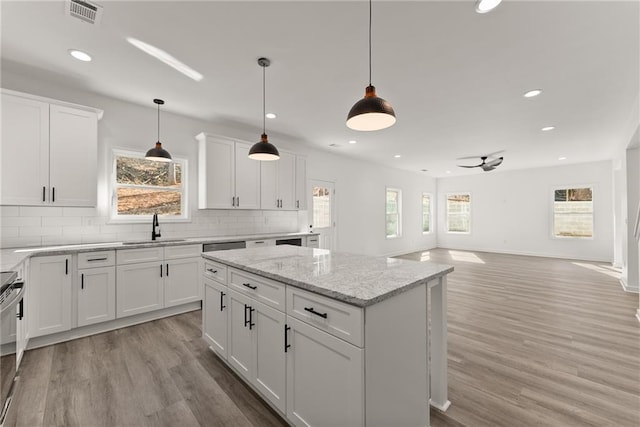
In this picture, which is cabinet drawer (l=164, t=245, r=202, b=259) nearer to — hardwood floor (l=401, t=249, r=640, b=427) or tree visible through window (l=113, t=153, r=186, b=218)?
tree visible through window (l=113, t=153, r=186, b=218)

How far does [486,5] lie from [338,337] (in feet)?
7.78

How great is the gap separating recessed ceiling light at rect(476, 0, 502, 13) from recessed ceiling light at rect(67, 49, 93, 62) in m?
3.34

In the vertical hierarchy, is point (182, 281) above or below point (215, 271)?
below

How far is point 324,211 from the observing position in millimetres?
6207

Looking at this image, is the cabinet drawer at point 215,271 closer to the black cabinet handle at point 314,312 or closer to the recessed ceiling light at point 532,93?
the black cabinet handle at point 314,312

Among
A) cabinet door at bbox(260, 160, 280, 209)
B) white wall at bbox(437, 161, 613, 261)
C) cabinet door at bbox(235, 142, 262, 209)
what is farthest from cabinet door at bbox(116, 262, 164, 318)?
white wall at bbox(437, 161, 613, 261)

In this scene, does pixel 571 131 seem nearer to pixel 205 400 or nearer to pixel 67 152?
pixel 205 400

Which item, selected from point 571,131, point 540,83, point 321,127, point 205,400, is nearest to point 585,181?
point 571,131

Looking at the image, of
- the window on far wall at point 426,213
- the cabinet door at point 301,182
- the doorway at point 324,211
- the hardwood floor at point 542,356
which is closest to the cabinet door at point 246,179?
the cabinet door at point 301,182

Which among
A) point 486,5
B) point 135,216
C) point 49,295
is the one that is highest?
Result: point 486,5

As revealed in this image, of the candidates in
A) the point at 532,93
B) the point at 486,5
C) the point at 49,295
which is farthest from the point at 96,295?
the point at 532,93

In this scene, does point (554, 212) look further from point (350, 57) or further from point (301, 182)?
point (350, 57)

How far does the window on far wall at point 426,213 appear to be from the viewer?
32.0ft

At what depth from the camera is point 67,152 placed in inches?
116
